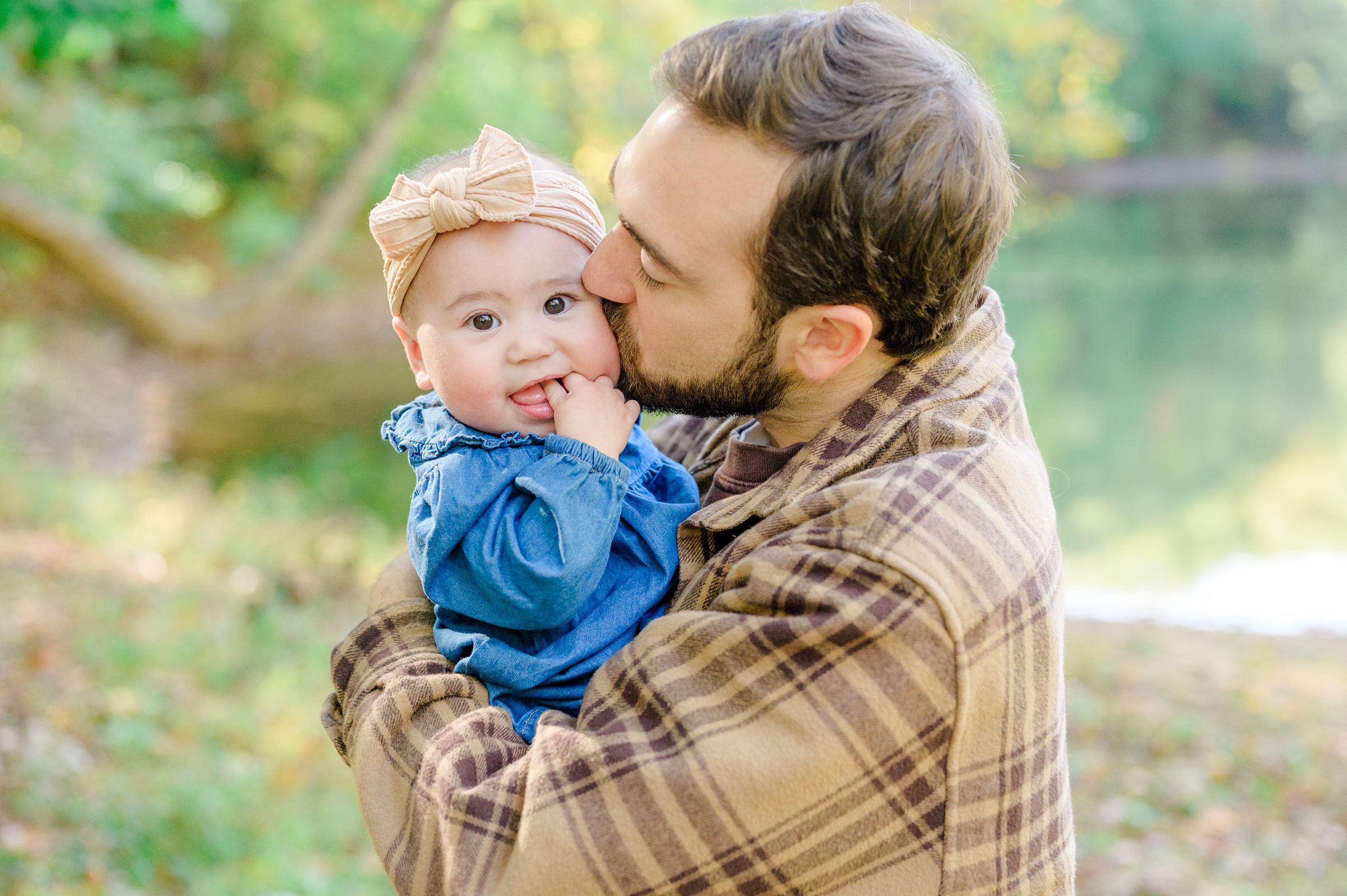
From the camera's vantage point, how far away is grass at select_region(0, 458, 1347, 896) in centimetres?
390

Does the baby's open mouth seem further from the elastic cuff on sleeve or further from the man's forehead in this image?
the man's forehead

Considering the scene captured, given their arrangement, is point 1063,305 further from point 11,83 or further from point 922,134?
point 922,134

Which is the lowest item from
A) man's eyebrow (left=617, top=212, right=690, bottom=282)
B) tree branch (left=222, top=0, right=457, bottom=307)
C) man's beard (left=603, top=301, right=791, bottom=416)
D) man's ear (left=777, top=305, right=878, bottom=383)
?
man's ear (left=777, top=305, right=878, bottom=383)

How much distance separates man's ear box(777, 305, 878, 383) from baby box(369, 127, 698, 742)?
0.29 m

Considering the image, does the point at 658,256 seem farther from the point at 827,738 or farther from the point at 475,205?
the point at 827,738

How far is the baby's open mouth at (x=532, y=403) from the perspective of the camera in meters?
1.86

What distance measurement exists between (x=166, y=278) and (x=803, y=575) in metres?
13.6

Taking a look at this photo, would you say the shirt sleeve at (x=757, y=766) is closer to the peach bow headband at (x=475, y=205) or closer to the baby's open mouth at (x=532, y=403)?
the baby's open mouth at (x=532, y=403)

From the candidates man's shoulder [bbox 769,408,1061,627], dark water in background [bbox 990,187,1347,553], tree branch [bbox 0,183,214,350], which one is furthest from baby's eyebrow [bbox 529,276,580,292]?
tree branch [bbox 0,183,214,350]

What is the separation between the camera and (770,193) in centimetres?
168

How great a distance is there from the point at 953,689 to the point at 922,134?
29.9 inches

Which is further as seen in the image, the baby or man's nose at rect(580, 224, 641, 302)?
man's nose at rect(580, 224, 641, 302)

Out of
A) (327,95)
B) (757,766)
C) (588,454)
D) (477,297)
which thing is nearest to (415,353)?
(477,297)

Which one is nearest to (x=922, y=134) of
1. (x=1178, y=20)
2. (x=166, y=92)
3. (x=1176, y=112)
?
(x=166, y=92)
